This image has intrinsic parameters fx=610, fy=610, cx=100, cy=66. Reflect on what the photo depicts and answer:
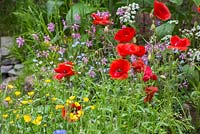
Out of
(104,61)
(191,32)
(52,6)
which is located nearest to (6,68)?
(52,6)

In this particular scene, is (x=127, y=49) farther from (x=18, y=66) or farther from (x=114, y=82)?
(x=18, y=66)

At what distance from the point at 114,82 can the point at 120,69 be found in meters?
0.47

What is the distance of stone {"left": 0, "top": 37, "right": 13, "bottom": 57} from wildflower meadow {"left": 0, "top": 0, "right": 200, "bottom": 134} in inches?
30.9

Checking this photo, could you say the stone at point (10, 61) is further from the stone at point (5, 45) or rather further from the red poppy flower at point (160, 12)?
the red poppy flower at point (160, 12)

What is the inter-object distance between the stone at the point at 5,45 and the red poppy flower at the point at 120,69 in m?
2.69

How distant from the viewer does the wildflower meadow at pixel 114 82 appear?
10.4 ft

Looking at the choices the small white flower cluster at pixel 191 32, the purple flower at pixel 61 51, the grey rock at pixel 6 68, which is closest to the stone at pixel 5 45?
the grey rock at pixel 6 68

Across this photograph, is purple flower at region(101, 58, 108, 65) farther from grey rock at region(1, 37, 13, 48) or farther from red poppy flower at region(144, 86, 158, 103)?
grey rock at region(1, 37, 13, 48)

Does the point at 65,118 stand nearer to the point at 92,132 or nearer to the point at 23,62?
the point at 92,132

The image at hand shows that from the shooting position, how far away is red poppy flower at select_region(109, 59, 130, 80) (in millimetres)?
3066

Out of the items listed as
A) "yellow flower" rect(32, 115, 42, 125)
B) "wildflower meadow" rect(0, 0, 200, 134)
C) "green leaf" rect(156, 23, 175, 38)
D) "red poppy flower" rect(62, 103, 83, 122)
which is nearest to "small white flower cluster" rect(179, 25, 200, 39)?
"wildflower meadow" rect(0, 0, 200, 134)

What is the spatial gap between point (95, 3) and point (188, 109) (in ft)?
5.33

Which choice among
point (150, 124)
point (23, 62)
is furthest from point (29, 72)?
point (150, 124)

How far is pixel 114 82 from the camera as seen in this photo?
3.57m
